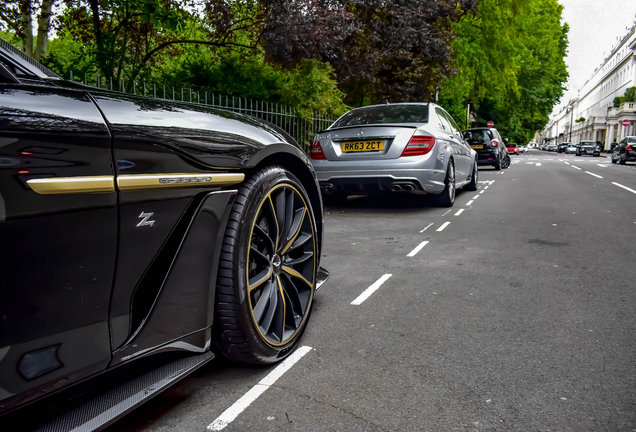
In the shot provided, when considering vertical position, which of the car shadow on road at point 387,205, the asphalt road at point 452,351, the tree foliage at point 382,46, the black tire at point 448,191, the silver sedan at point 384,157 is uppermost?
the tree foliage at point 382,46

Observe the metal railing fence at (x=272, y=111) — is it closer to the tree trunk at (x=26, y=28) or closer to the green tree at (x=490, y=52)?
the tree trunk at (x=26, y=28)

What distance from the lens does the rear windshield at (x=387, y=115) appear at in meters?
8.16

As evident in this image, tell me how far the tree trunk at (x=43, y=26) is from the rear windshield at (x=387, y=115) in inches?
302

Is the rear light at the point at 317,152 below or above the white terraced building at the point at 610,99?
below

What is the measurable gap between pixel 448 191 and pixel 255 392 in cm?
669

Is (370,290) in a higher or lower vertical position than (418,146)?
lower

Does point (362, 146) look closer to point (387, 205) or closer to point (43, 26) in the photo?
point (387, 205)

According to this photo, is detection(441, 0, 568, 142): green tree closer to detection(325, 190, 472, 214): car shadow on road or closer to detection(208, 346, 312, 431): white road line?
detection(325, 190, 472, 214): car shadow on road

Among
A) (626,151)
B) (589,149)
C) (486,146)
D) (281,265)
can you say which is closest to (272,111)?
(281,265)

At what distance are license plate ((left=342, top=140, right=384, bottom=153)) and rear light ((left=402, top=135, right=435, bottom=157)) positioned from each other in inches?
13.8

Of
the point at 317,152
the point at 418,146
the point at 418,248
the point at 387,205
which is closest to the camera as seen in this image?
the point at 418,248

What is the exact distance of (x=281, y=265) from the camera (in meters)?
2.70

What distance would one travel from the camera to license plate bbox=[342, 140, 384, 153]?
7577 millimetres

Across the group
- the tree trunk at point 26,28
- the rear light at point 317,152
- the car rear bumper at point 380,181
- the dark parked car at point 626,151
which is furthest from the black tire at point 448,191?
the dark parked car at point 626,151
